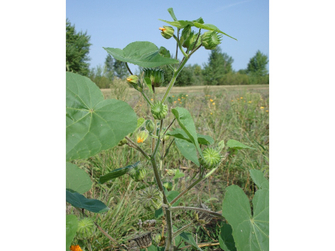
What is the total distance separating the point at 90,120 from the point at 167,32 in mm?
226

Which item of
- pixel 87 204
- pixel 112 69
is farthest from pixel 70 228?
pixel 112 69

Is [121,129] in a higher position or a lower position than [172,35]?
lower

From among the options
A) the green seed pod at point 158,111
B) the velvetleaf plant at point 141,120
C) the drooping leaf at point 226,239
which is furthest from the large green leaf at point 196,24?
the drooping leaf at point 226,239

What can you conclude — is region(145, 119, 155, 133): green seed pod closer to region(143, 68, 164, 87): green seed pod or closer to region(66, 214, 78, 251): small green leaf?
region(143, 68, 164, 87): green seed pod

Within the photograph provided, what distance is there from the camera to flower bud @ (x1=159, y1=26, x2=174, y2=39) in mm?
466

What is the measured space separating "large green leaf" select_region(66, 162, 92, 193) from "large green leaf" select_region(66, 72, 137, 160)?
0.31 m

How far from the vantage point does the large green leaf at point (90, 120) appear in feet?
1.12

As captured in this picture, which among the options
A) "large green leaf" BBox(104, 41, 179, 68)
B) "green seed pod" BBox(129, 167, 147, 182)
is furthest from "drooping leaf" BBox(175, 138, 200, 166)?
"large green leaf" BBox(104, 41, 179, 68)

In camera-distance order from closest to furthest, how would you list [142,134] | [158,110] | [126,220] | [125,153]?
[158,110] < [142,134] < [126,220] < [125,153]

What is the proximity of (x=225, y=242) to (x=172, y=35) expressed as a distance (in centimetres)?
55

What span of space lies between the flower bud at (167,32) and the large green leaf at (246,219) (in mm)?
333

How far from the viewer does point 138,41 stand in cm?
46
